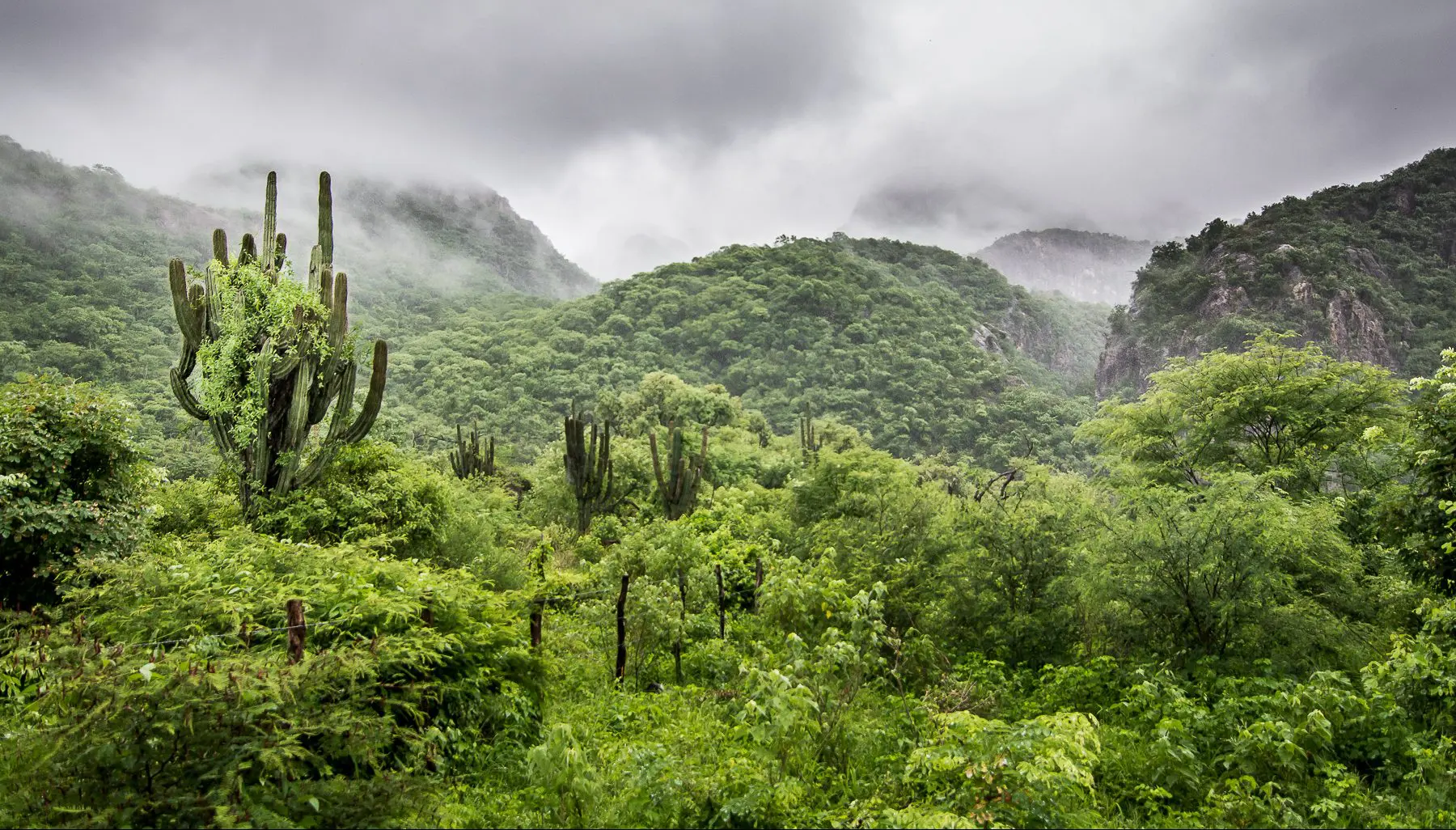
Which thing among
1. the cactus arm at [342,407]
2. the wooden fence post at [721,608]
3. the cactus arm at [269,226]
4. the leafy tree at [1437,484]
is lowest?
the wooden fence post at [721,608]

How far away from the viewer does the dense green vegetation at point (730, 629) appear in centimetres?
382

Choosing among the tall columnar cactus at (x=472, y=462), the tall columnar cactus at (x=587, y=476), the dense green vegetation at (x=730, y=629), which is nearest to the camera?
the dense green vegetation at (x=730, y=629)

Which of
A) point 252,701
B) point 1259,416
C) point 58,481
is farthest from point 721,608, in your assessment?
point 1259,416

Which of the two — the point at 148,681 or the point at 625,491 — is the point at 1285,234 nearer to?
the point at 625,491

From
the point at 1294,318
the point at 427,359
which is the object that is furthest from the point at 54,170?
the point at 1294,318

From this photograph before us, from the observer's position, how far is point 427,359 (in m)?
56.2

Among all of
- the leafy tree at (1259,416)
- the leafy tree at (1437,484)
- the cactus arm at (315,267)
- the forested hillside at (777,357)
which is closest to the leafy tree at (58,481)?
the cactus arm at (315,267)

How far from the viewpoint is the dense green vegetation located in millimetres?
3818

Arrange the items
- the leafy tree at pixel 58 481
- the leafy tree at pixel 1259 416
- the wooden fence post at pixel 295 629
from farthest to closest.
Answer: the leafy tree at pixel 1259 416
the leafy tree at pixel 58 481
the wooden fence post at pixel 295 629

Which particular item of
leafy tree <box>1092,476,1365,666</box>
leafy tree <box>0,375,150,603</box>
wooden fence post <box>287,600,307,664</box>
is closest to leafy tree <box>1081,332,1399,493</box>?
leafy tree <box>1092,476,1365,666</box>

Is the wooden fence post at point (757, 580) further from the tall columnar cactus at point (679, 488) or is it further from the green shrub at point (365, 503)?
the green shrub at point (365, 503)

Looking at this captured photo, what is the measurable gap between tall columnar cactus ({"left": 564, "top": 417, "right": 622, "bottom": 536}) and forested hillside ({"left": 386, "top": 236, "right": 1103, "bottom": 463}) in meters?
27.5

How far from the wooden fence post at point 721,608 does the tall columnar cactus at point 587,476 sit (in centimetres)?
767

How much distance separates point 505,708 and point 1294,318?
55.2m
